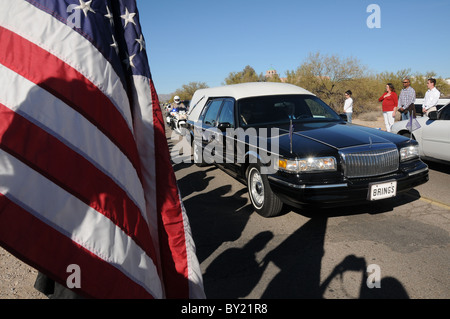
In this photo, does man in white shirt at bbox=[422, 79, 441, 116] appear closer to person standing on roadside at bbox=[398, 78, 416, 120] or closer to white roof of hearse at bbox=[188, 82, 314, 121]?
person standing on roadside at bbox=[398, 78, 416, 120]

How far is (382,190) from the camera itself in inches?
154

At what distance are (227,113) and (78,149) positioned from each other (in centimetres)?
444

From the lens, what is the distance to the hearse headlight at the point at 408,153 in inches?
167

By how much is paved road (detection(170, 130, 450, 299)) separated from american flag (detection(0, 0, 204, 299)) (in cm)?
146

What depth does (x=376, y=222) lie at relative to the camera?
13.8ft

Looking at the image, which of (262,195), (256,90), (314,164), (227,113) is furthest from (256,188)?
(256,90)

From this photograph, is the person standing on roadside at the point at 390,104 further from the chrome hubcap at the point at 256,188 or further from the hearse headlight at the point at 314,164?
the hearse headlight at the point at 314,164

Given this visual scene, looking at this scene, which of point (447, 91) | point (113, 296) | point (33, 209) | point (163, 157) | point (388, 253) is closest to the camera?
point (33, 209)

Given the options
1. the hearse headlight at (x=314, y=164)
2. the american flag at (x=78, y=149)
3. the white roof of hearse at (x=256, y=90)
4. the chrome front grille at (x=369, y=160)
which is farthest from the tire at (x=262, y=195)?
the american flag at (x=78, y=149)

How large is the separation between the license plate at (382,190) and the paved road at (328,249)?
16.8 inches

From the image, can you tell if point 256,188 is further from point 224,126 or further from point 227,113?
point 227,113

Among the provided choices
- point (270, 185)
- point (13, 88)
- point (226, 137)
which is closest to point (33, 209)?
point (13, 88)

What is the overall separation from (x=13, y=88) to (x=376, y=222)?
4.20 metres
